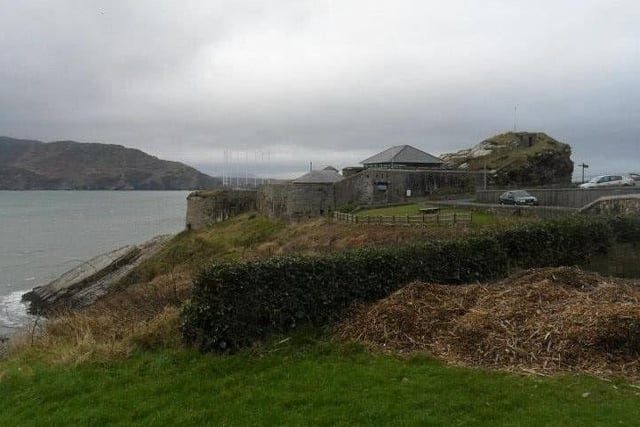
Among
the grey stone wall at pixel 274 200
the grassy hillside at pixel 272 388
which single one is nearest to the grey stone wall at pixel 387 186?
the grey stone wall at pixel 274 200

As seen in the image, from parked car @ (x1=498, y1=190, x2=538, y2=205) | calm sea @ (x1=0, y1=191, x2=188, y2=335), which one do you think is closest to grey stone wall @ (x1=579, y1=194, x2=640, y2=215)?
parked car @ (x1=498, y1=190, x2=538, y2=205)

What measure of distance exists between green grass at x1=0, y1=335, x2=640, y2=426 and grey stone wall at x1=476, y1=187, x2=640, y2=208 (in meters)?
21.4

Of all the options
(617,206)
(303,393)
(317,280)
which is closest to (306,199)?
(617,206)

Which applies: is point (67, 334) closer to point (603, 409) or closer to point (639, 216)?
point (603, 409)

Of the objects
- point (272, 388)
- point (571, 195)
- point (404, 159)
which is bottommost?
point (272, 388)

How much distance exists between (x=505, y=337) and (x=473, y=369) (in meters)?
0.98

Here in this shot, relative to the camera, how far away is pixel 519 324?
8.09m

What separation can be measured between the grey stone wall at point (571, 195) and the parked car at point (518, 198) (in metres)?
0.66

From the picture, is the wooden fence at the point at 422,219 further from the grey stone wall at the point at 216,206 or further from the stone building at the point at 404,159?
the grey stone wall at the point at 216,206

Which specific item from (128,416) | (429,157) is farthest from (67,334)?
(429,157)

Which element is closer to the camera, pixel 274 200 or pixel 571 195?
pixel 571 195

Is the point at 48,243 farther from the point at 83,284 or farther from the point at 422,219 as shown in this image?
the point at 422,219

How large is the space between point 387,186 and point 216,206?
18764 mm

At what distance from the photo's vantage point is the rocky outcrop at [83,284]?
30.2 meters
